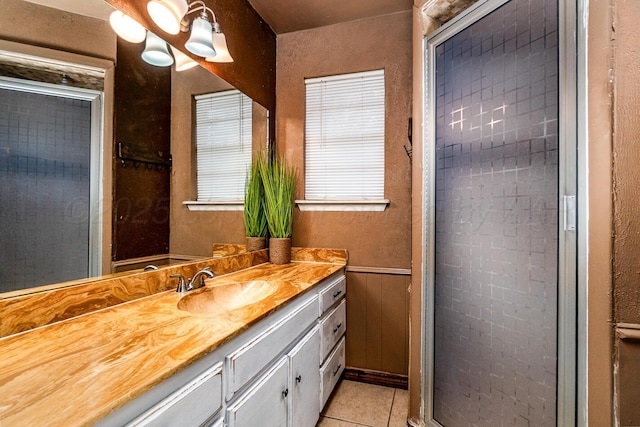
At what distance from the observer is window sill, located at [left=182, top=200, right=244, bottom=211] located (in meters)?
1.60

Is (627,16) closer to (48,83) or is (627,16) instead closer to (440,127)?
(440,127)

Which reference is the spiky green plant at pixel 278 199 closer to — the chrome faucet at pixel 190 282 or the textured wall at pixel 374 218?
the textured wall at pixel 374 218

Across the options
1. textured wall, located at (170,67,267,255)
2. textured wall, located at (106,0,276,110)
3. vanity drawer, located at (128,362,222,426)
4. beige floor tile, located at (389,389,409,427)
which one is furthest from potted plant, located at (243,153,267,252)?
beige floor tile, located at (389,389,409,427)

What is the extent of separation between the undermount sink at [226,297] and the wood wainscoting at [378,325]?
2.71ft

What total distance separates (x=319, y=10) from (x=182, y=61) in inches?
43.4

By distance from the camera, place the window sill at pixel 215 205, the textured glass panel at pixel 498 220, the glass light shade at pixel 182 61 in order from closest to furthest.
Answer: the textured glass panel at pixel 498 220 → the glass light shade at pixel 182 61 → the window sill at pixel 215 205

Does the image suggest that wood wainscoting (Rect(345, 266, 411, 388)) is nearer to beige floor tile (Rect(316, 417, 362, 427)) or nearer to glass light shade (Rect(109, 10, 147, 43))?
beige floor tile (Rect(316, 417, 362, 427))

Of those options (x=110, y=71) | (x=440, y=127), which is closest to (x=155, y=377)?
(x=110, y=71)

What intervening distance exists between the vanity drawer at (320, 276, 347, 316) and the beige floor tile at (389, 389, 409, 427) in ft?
2.42

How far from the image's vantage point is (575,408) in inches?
38.4

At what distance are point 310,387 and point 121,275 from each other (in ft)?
3.35

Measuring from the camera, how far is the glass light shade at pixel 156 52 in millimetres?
1312

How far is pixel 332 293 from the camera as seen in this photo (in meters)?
1.82

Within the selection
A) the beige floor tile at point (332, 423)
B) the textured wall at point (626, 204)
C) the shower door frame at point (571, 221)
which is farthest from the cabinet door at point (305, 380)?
the textured wall at point (626, 204)
